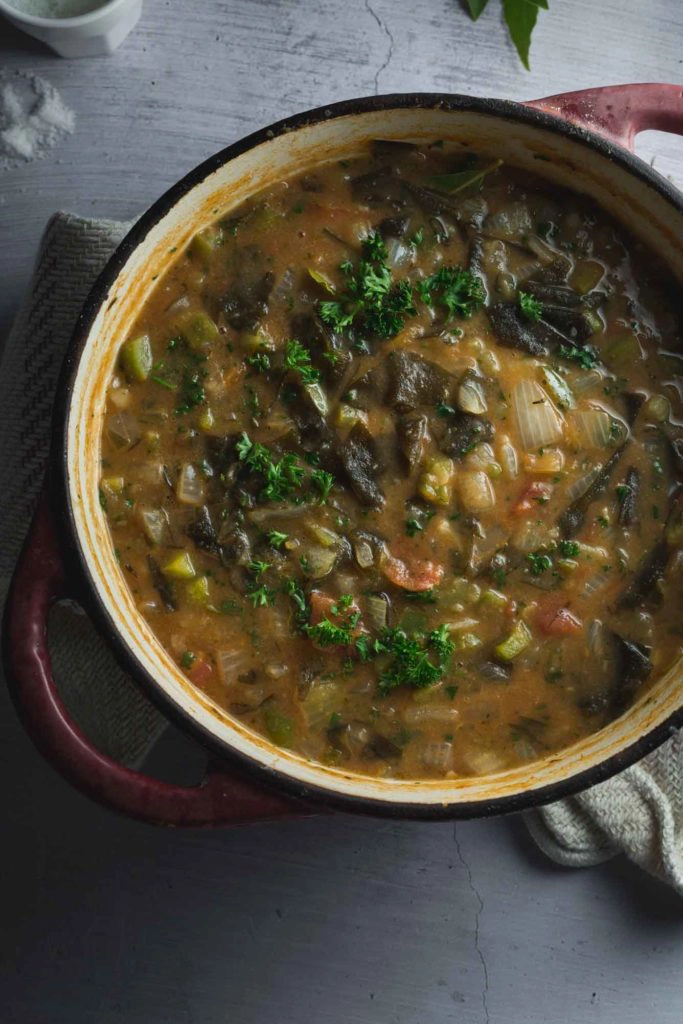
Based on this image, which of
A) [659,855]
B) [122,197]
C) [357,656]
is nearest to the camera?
[357,656]

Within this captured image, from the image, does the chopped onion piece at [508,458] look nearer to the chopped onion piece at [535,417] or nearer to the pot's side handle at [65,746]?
the chopped onion piece at [535,417]

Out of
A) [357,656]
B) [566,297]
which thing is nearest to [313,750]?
[357,656]

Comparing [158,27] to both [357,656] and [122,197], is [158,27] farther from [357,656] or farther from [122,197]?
[357,656]

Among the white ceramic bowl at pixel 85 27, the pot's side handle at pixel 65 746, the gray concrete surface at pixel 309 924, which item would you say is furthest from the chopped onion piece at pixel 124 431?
the white ceramic bowl at pixel 85 27

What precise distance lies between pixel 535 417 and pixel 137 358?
1.12 metres

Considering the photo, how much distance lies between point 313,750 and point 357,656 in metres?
0.28

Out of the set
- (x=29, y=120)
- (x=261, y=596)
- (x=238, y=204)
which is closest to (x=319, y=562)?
(x=261, y=596)

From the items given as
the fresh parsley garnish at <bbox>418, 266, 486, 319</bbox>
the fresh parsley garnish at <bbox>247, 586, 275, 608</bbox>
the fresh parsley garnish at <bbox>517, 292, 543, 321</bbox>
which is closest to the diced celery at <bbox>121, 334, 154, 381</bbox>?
the fresh parsley garnish at <bbox>247, 586, 275, 608</bbox>

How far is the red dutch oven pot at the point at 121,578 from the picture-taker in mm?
2797

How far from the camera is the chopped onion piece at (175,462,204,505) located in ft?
10.2

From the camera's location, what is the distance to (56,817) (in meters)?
3.55

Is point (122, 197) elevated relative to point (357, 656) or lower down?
elevated

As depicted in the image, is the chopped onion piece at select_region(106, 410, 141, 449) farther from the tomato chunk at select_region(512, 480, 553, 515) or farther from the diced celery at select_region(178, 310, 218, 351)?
the tomato chunk at select_region(512, 480, 553, 515)

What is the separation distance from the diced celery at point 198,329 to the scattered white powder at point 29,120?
99 cm
